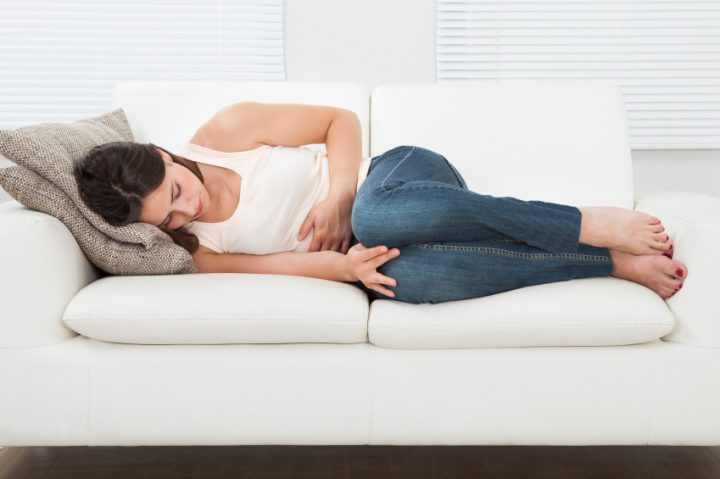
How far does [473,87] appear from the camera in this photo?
2.13 metres

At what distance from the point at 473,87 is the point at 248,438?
1.23 metres

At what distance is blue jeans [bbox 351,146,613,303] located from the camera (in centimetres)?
147

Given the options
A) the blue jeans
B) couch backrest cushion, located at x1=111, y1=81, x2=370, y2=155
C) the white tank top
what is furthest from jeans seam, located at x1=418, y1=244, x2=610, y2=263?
couch backrest cushion, located at x1=111, y1=81, x2=370, y2=155

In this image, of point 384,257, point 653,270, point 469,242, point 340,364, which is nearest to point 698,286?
point 653,270

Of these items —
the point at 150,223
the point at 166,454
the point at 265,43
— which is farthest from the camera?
the point at 265,43

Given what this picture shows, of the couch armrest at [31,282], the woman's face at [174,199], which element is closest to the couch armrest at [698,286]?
the woman's face at [174,199]

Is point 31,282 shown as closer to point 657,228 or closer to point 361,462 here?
point 361,462

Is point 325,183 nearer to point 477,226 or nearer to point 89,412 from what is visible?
point 477,226

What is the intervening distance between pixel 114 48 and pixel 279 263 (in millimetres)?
1512

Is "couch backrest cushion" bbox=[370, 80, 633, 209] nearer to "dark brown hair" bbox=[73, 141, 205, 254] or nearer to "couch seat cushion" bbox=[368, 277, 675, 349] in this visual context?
"couch seat cushion" bbox=[368, 277, 675, 349]

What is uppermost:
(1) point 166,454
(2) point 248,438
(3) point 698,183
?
(3) point 698,183

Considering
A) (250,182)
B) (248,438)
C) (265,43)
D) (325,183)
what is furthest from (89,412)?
(265,43)

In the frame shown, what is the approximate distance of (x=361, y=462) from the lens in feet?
5.55

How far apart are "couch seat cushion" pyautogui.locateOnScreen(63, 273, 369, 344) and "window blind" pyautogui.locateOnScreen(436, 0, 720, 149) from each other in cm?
155
